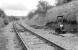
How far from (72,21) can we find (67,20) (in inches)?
64.9

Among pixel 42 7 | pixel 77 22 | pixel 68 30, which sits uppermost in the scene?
pixel 42 7

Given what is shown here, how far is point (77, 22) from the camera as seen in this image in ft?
52.7

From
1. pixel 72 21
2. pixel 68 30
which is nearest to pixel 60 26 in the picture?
pixel 68 30

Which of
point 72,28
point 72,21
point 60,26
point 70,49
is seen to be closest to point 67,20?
point 72,21

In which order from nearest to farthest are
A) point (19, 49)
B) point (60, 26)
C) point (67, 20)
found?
point (19, 49) → point (60, 26) → point (67, 20)

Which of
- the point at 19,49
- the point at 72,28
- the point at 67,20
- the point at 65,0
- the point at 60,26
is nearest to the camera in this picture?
the point at 19,49

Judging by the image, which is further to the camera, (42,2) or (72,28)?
(42,2)

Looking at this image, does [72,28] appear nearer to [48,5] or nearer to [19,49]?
[19,49]

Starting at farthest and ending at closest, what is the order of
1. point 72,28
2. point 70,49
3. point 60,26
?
point 72,28 → point 60,26 → point 70,49

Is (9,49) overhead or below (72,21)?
below

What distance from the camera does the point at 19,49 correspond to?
8.30 metres

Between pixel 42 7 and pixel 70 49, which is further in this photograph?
pixel 42 7

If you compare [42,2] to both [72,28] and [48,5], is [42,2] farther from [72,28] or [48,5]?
[72,28]

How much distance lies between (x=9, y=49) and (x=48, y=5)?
121 ft
